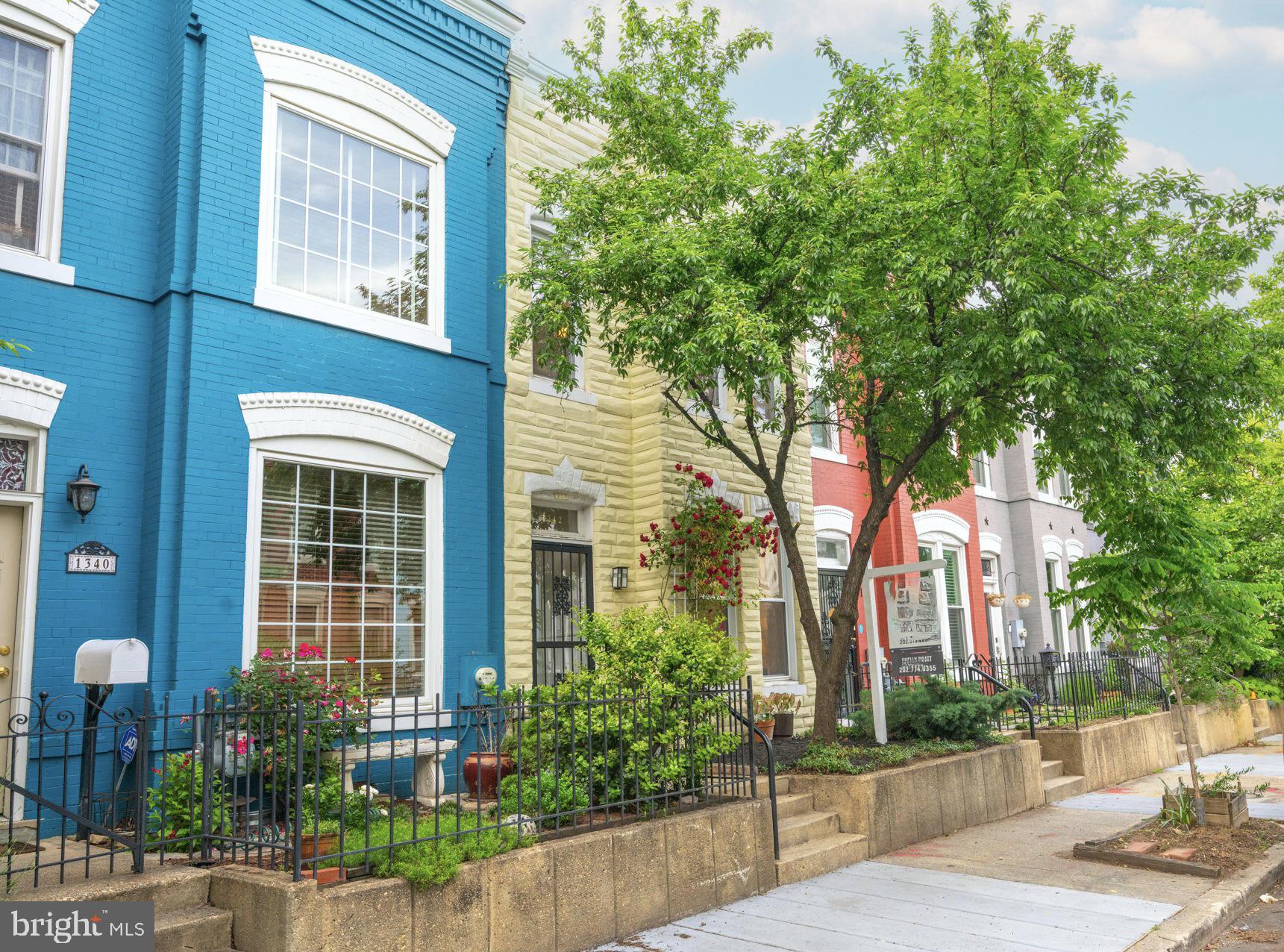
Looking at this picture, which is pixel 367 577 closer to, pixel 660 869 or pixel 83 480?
pixel 83 480

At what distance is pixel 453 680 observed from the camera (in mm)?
8828

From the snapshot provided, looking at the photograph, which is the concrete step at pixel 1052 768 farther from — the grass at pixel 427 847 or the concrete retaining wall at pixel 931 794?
the grass at pixel 427 847

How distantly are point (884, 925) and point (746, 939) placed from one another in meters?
0.91

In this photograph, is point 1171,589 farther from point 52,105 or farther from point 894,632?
point 52,105

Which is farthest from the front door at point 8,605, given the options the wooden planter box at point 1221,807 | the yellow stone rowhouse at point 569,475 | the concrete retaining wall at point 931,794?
the wooden planter box at point 1221,807

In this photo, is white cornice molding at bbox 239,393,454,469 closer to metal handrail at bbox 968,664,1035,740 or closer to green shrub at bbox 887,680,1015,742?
green shrub at bbox 887,680,1015,742

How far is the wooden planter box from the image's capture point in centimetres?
828

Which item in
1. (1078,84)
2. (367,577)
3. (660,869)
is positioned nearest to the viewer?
(660,869)

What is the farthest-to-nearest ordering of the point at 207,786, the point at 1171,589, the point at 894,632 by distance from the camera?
the point at 894,632 → the point at 1171,589 → the point at 207,786

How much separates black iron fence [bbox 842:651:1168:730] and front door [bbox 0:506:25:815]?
8.29 meters

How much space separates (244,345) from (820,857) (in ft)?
20.0

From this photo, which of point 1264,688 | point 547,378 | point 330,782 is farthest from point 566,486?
point 1264,688

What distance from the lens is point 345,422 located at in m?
8.38

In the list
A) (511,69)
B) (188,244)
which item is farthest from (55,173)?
(511,69)
